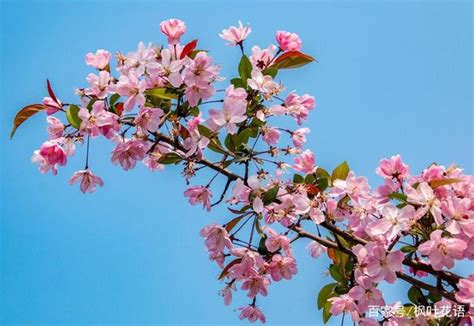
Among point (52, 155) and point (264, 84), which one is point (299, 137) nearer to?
point (264, 84)

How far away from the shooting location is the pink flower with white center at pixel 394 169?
6.37ft

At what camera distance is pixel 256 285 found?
201 cm

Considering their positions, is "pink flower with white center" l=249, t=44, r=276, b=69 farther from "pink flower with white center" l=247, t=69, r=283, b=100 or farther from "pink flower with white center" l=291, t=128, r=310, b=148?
"pink flower with white center" l=291, t=128, r=310, b=148

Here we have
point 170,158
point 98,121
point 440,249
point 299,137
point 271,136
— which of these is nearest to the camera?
point 440,249

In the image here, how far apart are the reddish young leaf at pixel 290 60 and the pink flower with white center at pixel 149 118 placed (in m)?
0.48

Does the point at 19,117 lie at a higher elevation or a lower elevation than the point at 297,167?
higher

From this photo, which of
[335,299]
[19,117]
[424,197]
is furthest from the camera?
[19,117]

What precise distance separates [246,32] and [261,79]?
11.0 inches

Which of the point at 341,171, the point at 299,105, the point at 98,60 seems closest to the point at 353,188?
the point at 341,171

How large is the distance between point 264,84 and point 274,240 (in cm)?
51

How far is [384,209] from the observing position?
69.3 inches

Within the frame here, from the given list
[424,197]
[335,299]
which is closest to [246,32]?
[424,197]

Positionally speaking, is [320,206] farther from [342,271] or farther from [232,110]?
[232,110]

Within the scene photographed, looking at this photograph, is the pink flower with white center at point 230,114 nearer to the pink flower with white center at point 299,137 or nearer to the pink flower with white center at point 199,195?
the pink flower with white center at point 199,195
